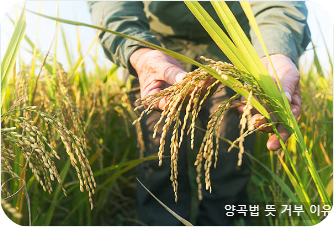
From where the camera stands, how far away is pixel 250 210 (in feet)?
7.43

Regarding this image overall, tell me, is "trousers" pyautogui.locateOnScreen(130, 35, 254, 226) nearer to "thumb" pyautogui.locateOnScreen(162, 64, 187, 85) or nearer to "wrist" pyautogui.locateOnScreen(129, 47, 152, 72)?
"wrist" pyautogui.locateOnScreen(129, 47, 152, 72)

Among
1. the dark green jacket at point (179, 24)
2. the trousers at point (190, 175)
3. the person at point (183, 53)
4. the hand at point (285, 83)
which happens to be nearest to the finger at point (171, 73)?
the person at point (183, 53)

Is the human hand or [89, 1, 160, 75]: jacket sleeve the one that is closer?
the human hand

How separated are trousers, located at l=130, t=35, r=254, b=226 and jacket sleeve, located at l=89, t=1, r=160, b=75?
405 mm

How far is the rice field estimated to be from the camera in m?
0.82

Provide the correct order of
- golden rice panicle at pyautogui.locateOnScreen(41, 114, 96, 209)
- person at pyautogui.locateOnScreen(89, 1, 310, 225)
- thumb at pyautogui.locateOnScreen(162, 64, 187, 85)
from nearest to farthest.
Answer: golden rice panicle at pyautogui.locateOnScreen(41, 114, 96, 209)
thumb at pyautogui.locateOnScreen(162, 64, 187, 85)
person at pyautogui.locateOnScreen(89, 1, 310, 225)

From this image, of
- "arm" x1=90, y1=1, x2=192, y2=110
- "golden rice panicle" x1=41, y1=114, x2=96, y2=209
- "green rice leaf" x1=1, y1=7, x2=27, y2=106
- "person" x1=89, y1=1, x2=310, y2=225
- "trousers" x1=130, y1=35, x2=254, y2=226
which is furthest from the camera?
"trousers" x1=130, y1=35, x2=254, y2=226

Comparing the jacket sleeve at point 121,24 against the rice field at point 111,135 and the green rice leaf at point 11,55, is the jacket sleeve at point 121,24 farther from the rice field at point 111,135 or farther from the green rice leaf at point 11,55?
the green rice leaf at point 11,55

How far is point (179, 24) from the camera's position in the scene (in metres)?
2.01

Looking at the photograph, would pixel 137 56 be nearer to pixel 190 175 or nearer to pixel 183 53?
pixel 183 53

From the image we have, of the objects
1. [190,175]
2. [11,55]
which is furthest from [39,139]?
[190,175]

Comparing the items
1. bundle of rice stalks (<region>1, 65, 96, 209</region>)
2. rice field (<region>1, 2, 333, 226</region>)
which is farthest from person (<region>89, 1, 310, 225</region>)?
bundle of rice stalks (<region>1, 65, 96, 209</region>)

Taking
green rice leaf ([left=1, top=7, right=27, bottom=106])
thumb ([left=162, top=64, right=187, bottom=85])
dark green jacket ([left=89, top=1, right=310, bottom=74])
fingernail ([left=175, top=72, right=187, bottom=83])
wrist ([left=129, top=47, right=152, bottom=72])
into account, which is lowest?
fingernail ([left=175, top=72, right=187, bottom=83])

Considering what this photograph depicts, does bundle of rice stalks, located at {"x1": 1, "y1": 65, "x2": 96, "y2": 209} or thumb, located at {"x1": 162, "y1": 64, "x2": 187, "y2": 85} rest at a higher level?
thumb, located at {"x1": 162, "y1": 64, "x2": 187, "y2": 85}
